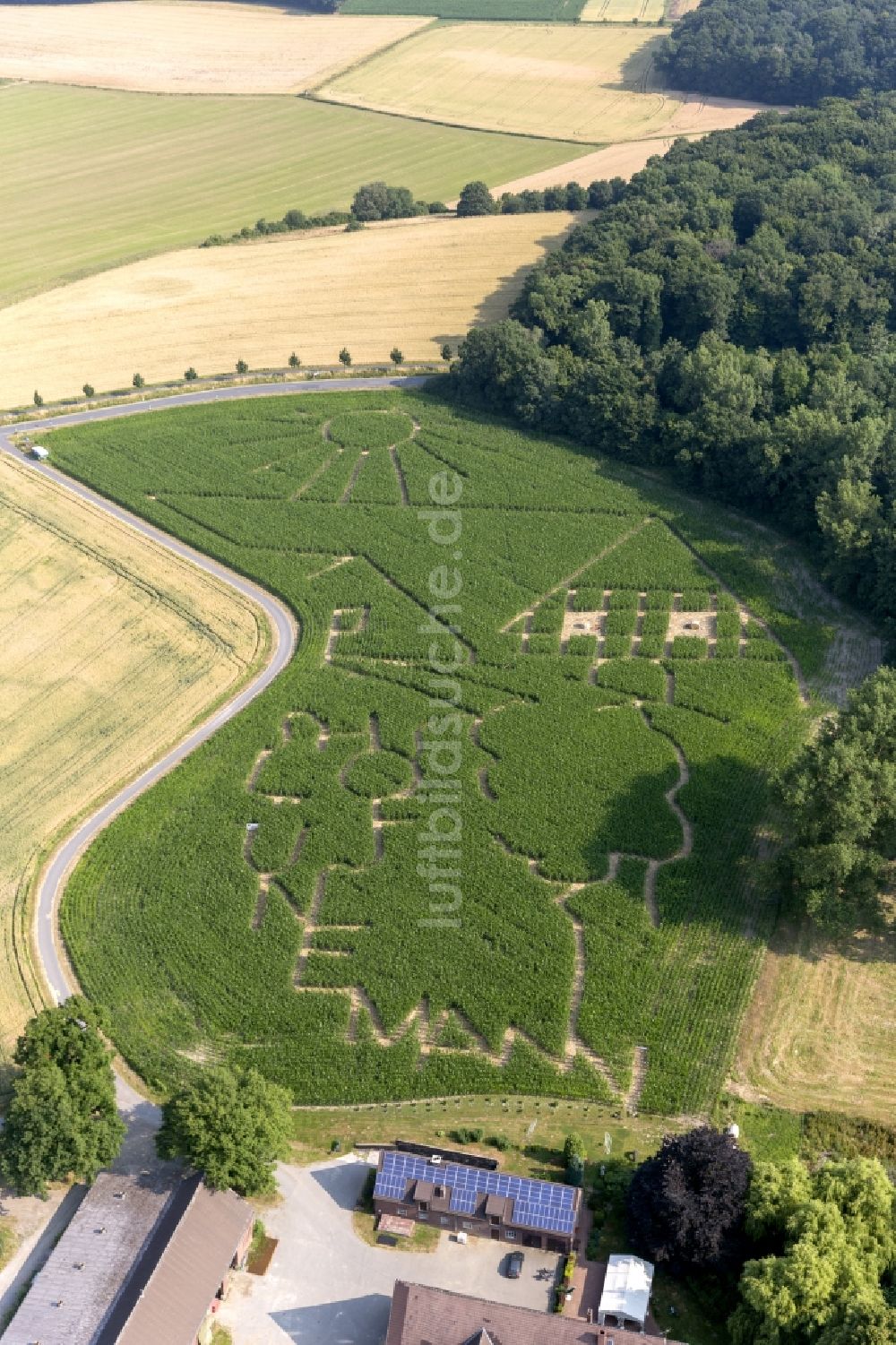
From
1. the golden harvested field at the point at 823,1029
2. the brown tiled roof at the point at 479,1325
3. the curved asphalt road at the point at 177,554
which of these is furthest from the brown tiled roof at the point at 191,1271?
the golden harvested field at the point at 823,1029

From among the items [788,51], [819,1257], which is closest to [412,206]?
[788,51]

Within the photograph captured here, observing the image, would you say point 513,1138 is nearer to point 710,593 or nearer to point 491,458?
point 710,593

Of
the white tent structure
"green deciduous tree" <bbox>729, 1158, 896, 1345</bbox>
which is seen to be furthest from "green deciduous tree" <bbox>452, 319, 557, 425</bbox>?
the white tent structure

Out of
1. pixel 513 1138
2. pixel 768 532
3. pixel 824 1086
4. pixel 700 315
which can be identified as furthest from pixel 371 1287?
pixel 700 315

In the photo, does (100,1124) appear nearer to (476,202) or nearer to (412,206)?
(476,202)

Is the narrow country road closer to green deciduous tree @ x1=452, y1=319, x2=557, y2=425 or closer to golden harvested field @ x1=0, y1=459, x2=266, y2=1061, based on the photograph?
golden harvested field @ x1=0, y1=459, x2=266, y2=1061

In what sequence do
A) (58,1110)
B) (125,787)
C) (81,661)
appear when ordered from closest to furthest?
(58,1110), (125,787), (81,661)
